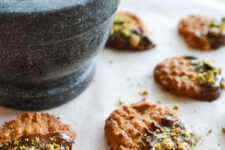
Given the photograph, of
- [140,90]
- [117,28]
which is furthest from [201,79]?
[117,28]

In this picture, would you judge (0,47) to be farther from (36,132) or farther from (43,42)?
(36,132)

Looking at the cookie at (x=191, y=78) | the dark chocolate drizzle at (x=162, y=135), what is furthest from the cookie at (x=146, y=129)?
the cookie at (x=191, y=78)

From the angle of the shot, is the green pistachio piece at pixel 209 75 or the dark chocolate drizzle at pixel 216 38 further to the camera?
the dark chocolate drizzle at pixel 216 38

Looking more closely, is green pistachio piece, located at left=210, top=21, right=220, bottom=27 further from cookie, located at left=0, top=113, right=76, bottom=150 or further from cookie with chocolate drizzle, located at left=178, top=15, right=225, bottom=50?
cookie, located at left=0, top=113, right=76, bottom=150

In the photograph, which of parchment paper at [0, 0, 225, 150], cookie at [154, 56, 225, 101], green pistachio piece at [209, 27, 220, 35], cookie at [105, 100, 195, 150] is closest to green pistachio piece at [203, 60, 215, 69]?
cookie at [154, 56, 225, 101]

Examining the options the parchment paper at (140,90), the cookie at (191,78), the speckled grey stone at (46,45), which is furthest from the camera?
the cookie at (191,78)

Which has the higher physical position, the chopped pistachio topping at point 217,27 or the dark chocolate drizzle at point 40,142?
the chopped pistachio topping at point 217,27

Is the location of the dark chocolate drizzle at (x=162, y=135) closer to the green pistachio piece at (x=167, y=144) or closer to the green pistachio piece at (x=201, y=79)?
the green pistachio piece at (x=167, y=144)

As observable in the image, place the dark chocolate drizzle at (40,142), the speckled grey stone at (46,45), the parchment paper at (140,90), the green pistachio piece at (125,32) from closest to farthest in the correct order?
the speckled grey stone at (46,45), the dark chocolate drizzle at (40,142), the parchment paper at (140,90), the green pistachio piece at (125,32)
